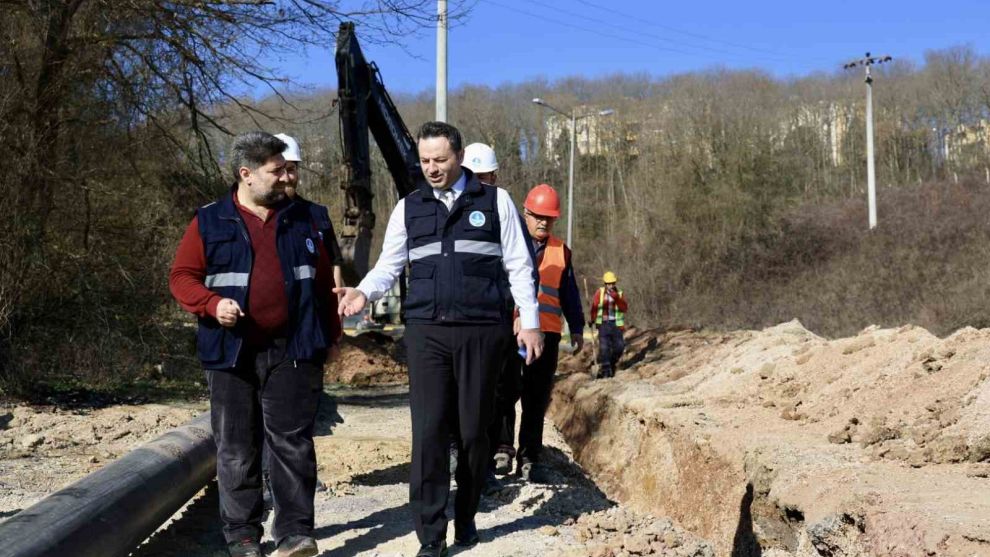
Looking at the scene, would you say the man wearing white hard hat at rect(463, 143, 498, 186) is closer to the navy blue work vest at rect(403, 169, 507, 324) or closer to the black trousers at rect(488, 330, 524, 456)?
the black trousers at rect(488, 330, 524, 456)

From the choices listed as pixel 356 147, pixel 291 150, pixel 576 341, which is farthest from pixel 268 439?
pixel 356 147

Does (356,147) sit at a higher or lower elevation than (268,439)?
higher

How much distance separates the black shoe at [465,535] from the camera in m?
5.48

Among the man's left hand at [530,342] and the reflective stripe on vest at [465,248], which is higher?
the reflective stripe on vest at [465,248]

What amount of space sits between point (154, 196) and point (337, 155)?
14.1 ft

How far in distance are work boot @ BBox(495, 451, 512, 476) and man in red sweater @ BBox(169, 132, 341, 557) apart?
8.67ft

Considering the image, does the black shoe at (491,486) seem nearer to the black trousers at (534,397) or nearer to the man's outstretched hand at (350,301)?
the black trousers at (534,397)

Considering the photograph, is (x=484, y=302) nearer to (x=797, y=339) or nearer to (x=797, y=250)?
(x=797, y=339)

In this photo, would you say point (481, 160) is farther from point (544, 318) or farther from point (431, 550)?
point (431, 550)

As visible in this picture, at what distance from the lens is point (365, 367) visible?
60.6 ft

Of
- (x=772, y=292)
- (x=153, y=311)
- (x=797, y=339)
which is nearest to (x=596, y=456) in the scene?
(x=797, y=339)

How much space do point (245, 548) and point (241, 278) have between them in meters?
1.20

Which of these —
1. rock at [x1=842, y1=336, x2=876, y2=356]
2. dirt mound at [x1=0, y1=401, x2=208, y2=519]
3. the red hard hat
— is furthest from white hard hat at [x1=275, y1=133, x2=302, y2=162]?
rock at [x1=842, y1=336, x2=876, y2=356]

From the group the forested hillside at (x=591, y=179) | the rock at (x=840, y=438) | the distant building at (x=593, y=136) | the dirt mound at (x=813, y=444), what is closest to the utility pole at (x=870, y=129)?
the forested hillside at (x=591, y=179)
